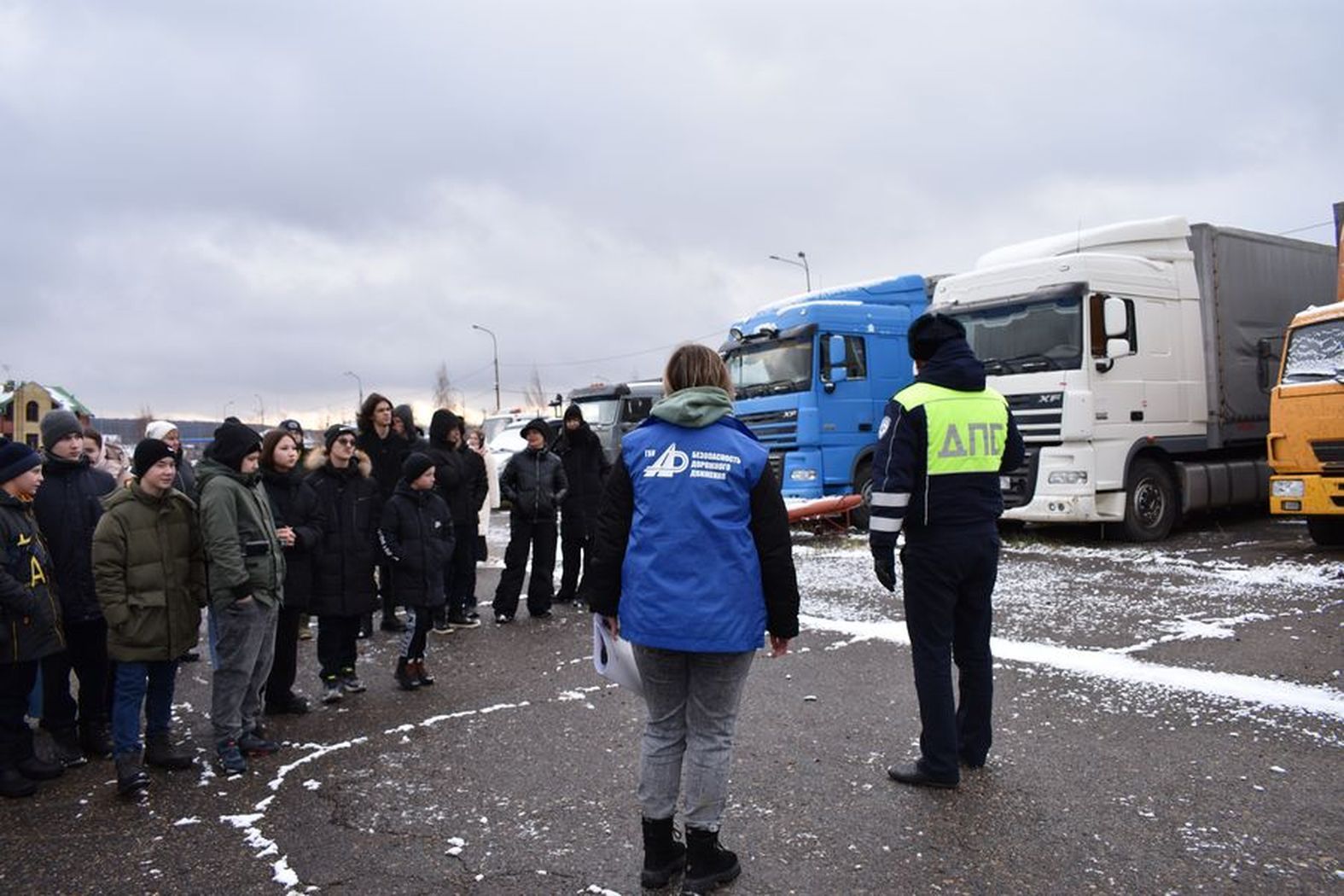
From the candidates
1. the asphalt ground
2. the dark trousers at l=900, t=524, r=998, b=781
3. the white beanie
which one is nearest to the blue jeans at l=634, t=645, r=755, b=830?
the asphalt ground

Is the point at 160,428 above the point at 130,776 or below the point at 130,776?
above

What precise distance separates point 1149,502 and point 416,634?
377 inches

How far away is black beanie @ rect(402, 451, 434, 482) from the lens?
267 inches

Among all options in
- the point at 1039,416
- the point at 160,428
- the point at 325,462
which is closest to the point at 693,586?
the point at 325,462

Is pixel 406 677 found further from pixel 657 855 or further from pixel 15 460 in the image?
pixel 657 855

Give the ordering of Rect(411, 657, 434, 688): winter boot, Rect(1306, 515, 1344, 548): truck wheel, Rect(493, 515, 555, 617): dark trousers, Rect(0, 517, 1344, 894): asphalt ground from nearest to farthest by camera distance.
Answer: Rect(0, 517, 1344, 894): asphalt ground < Rect(411, 657, 434, 688): winter boot < Rect(493, 515, 555, 617): dark trousers < Rect(1306, 515, 1344, 548): truck wheel

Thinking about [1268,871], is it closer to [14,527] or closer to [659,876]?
[659,876]

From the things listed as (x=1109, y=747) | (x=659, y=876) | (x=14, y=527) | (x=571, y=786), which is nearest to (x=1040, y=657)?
(x=1109, y=747)

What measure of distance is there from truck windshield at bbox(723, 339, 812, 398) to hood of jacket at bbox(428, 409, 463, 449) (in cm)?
538

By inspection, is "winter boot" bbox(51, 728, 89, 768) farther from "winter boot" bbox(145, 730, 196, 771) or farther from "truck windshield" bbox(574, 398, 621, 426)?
"truck windshield" bbox(574, 398, 621, 426)

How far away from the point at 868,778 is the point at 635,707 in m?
1.70

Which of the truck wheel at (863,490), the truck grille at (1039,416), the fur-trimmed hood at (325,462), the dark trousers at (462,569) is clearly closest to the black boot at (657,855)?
the fur-trimmed hood at (325,462)

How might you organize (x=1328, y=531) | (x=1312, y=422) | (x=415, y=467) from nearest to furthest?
(x=415, y=467) → (x=1312, y=422) → (x=1328, y=531)

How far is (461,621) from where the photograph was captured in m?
8.68
